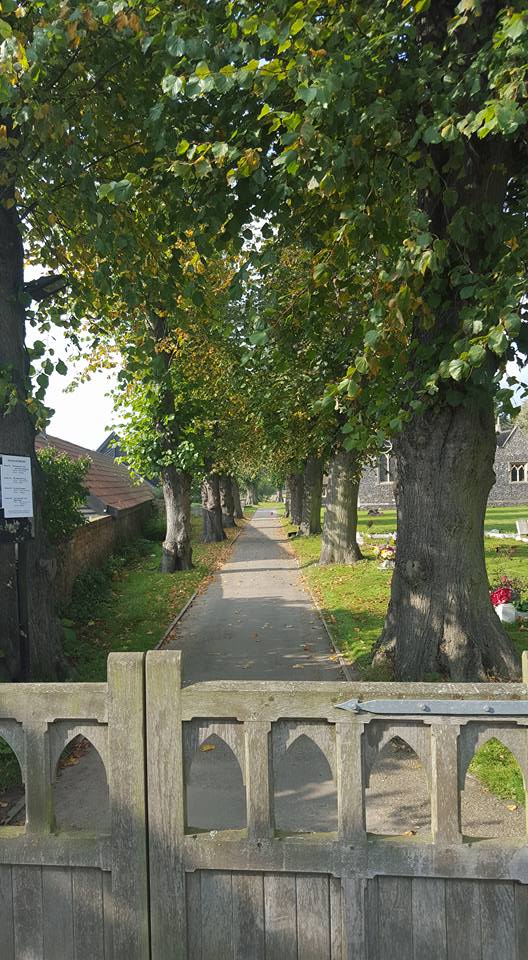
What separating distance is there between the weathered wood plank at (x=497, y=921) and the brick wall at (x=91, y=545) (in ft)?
32.3

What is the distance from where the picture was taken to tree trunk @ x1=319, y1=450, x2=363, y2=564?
17.8 m

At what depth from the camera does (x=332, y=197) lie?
608 centimetres

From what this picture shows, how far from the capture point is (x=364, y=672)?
7238 mm

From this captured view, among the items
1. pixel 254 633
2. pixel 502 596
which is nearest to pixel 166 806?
pixel 254 633

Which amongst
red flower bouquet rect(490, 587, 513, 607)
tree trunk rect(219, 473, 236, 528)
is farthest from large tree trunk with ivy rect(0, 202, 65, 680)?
tree trunk rect(219, 473, 236, 528)

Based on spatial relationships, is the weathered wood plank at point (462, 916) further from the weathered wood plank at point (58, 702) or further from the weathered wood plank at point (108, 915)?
the weathered wood plank at point (58, 702)

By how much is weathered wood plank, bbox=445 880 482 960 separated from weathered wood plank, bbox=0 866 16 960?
67.7 inches

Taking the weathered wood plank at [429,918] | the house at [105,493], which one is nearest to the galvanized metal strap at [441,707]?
the weathered wood plank at [429,918]

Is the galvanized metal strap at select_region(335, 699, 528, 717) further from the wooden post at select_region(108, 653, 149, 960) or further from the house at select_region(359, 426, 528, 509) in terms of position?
the house at select_region(359, 426, 528, 509)

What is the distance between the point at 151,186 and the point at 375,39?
2790 millimetres

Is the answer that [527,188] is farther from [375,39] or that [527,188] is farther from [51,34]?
[51,34]

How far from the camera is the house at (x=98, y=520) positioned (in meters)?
12.5

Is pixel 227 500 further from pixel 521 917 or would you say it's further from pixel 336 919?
pixel 521 917

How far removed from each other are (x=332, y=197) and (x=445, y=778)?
5.14 metres
